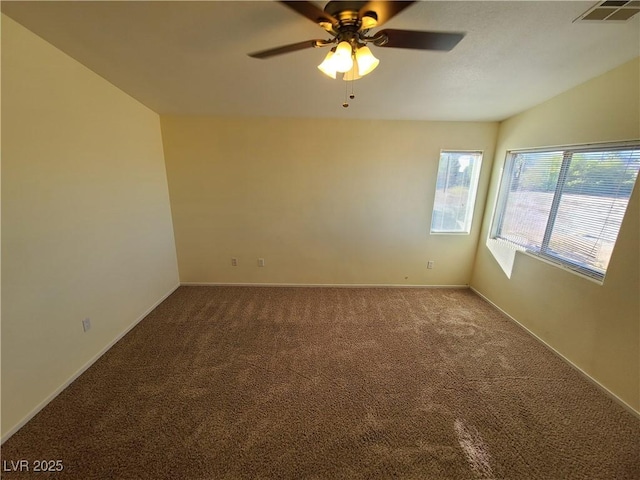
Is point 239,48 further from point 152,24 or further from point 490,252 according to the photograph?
point 490,252

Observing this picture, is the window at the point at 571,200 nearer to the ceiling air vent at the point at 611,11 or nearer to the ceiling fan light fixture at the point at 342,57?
the ceiling air vent at the point at 611,11

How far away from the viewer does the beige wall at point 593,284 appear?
168 centimetres

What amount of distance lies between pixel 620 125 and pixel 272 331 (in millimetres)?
3360

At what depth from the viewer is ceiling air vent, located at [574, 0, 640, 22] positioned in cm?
114

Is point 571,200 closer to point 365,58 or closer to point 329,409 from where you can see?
point 365,58

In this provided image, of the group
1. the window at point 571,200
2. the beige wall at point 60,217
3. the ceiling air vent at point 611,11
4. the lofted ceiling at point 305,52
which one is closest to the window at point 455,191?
the window at point 571,200

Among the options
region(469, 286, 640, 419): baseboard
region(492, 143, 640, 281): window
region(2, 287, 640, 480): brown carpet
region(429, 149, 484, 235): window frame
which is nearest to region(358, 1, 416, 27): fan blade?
region(492, 143, 640, 281): window

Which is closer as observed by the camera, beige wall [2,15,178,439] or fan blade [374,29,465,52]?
fan blade [374,29,465,52]

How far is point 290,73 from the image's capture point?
1851 mm

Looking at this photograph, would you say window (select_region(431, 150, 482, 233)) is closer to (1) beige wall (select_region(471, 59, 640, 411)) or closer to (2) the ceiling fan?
(1) beige wall (select_region(471, 59, 640, 411))

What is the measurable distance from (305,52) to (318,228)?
2.09 m

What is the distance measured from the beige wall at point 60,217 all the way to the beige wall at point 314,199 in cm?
76

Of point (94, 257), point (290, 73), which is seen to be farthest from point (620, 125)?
point (94, 257)

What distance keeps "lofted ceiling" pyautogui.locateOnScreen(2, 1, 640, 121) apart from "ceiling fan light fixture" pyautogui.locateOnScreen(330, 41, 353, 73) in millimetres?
281
